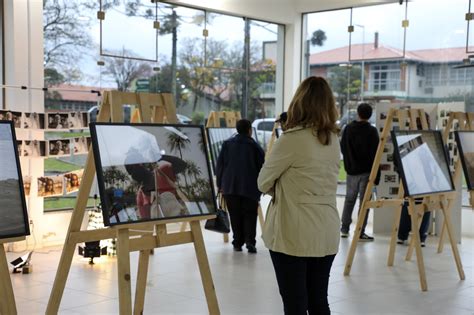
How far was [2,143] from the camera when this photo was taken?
11.4 feet

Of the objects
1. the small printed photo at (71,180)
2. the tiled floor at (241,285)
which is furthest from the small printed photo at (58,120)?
the tiled floor at (241,285)

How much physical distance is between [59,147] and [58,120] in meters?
0.32

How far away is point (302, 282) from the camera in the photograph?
3076 millimetres

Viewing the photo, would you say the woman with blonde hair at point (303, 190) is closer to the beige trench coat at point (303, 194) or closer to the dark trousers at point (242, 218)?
the beige trench coat at point (303, 194)

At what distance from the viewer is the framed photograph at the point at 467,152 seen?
19.2 ft

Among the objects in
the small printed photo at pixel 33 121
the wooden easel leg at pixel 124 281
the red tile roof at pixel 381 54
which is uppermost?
the red tile roof at pixel 381 54

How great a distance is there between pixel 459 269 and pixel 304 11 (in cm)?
597

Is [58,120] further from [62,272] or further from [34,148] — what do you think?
[62,272]

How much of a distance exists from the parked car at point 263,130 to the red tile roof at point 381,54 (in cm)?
126

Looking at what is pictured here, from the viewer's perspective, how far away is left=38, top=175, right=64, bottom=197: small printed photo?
7125 mm

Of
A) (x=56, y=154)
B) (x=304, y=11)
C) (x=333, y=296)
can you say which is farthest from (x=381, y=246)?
(x=304, y=11)

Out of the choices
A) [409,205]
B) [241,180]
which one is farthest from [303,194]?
[241,180]

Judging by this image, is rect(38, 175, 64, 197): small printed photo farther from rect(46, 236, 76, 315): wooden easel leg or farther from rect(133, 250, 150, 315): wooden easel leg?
rect(133, 250, 150, 315): wooden easel leg

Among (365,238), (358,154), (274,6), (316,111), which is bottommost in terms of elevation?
(365,238)
